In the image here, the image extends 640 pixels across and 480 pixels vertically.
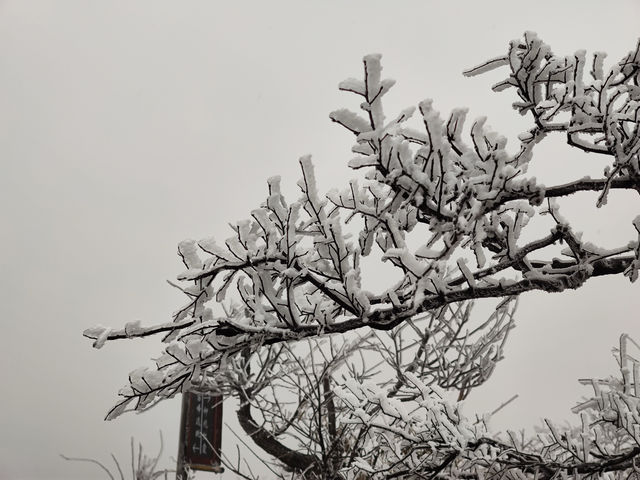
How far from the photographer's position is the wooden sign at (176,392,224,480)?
34.1 ft

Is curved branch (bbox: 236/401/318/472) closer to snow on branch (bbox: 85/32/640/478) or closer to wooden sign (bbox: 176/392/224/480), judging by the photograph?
wooden sign (bbox: 176/392/224/480)

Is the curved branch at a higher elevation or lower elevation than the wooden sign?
lower

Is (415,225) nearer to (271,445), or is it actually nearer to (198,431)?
(271,445)

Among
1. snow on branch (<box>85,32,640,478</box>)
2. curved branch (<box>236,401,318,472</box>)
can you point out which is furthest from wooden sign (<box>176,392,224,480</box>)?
snow on branch (<box>85,32,640,478</box>)

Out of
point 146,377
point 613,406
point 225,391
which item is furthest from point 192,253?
point 225,391

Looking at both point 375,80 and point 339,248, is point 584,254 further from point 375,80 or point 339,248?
point 375,80

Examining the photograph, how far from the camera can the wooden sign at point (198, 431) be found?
10406 mm

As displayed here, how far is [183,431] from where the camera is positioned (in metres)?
10.7

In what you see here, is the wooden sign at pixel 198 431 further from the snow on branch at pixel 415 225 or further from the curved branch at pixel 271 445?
the snow on branch at pixel 415 225

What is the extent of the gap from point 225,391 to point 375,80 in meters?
7.21

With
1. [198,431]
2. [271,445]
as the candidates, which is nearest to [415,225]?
[271,445]

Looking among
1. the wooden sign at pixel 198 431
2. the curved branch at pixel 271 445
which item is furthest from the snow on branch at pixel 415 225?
the wooden sign at pixel 198 431

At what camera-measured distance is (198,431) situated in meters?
10.3

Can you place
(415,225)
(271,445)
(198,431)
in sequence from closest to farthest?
(415,225), (271,445), (198,431)
